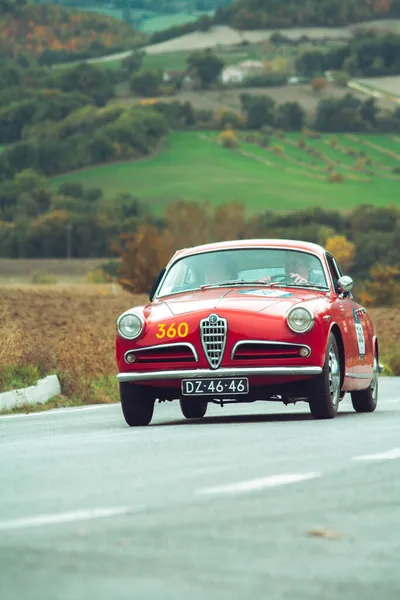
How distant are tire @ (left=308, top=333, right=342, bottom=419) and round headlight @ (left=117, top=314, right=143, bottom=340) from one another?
1678 mm

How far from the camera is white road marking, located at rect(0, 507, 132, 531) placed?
7.31m

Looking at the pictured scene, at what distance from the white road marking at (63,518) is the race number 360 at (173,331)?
6.51m

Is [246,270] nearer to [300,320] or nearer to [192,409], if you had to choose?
[300,320]

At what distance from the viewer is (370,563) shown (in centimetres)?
620

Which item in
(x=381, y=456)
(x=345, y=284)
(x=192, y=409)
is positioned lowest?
(x=192, y=409)

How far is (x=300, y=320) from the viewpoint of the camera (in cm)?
1422

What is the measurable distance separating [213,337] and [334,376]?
1.26m

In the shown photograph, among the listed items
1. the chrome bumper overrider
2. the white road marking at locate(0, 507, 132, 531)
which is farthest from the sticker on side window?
the white road marking at locate(0, 507, 132, 531)

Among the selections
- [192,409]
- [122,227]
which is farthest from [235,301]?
[122,227]

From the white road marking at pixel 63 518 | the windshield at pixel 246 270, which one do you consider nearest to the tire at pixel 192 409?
the windshield at pixel 246 270

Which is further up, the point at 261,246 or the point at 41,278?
the point at 261,246

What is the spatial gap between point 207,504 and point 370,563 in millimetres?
1833

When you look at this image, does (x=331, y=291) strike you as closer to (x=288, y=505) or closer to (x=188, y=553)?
(x=288, y=505)

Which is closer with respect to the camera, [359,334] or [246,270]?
[246,270]
